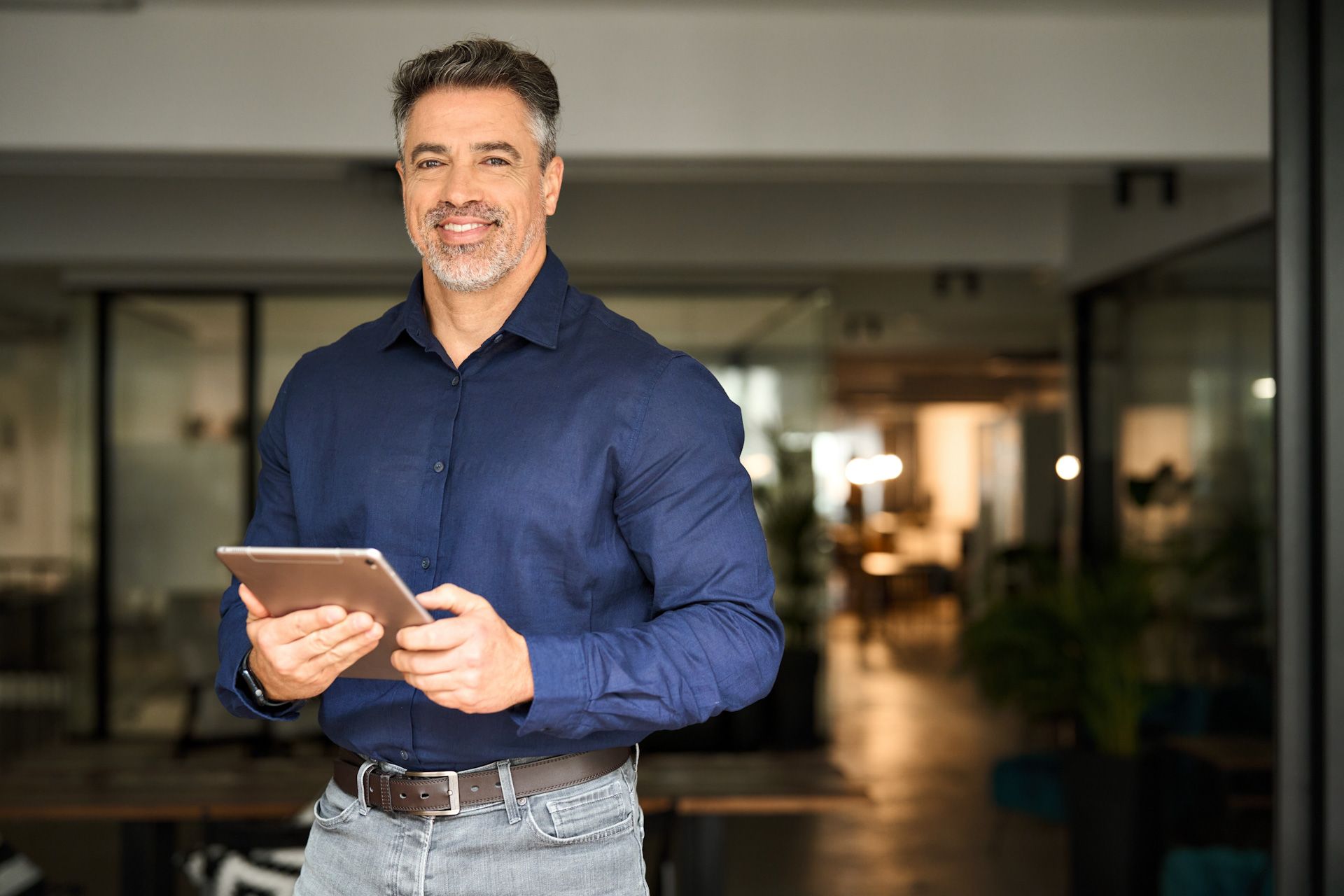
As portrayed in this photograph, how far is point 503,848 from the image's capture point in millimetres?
1480

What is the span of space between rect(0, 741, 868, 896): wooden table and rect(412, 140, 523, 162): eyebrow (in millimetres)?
2171

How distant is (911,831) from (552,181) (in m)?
4.73

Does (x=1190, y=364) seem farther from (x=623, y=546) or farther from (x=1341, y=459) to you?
(x=623, y=546)

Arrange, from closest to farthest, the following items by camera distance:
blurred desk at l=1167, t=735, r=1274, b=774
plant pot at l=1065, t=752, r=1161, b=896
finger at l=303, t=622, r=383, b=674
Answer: finger at l=303, t=622, r=383, b=674 → blurred desk at l=1167, t=735, r=1274, b=774 → plant pot at l=1065, t=752, r=1161, b=896

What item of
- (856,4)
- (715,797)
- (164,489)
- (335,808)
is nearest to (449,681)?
(335,808)

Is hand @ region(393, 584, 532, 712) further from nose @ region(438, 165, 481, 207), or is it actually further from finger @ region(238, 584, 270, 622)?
nose @ region(438, 165, 481, 207)

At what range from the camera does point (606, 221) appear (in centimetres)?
623

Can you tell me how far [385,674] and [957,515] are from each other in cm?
2007

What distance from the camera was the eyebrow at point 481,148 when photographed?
1.56m

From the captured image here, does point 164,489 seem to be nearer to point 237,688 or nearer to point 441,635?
point 237,688

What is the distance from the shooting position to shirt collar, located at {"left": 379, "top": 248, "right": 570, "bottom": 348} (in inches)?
63.7

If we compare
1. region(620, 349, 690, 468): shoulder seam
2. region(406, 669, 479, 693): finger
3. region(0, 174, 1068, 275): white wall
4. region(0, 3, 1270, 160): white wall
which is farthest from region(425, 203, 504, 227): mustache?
region(0, 174, 1068, 275): white wall

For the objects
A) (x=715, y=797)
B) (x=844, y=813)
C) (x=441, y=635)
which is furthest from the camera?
(x=844, y=813)

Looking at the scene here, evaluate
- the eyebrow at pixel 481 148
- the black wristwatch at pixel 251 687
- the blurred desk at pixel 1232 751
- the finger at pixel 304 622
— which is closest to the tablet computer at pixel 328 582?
the finger at pixel 304 622
